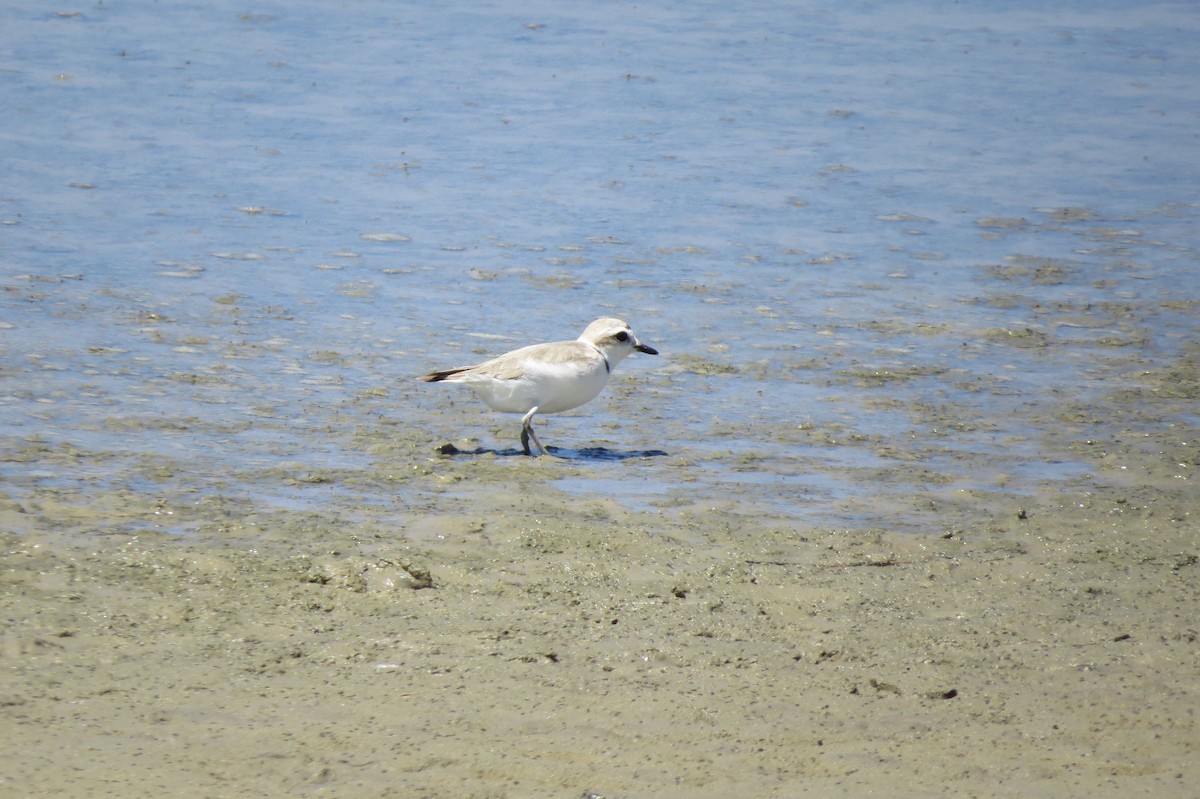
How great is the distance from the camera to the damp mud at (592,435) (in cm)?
500

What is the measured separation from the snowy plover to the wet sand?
1177 millimetres

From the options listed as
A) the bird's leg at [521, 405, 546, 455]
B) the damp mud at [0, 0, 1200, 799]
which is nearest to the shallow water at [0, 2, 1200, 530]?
the damp mud at [0, 0, 1200, 799]

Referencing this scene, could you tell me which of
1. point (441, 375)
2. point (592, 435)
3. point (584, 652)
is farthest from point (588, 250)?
point (584, 652)

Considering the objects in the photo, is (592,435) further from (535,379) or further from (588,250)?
(588,250)

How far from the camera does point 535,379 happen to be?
27.2 feet

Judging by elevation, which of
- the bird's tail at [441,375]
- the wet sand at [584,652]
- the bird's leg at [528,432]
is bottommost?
the bird's leg at [528,432]

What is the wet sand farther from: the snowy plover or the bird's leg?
the snowy plover

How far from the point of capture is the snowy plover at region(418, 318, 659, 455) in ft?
27.3

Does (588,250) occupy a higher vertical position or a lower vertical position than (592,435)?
higher

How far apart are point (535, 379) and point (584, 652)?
9.72 ft

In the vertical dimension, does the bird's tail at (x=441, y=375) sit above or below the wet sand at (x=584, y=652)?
above

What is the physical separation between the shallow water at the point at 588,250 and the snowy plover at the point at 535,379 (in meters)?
0.28

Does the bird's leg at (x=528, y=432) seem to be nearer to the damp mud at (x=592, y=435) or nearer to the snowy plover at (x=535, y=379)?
the snowy plover at (x=535, y=379)

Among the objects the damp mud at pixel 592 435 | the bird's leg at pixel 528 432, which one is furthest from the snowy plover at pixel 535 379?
the damp mud at pixel 592 435
